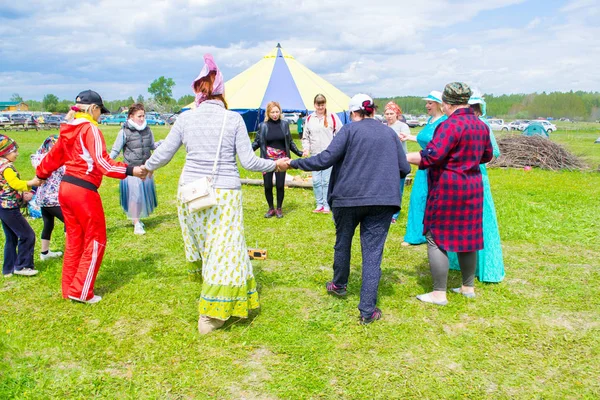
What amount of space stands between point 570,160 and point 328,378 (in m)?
14.5

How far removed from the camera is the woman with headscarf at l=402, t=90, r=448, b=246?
516 centimetres

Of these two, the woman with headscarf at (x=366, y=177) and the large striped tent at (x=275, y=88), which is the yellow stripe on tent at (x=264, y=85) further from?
the woman with headscarf at (x=366, y=177)

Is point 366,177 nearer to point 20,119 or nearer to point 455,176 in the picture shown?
point 455,176

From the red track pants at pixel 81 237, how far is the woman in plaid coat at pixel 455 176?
2854 mm

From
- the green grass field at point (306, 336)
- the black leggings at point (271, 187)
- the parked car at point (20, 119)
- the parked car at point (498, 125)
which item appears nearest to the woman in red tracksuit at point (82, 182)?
the green grass field at point (306, 336)

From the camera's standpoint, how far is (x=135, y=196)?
675cm

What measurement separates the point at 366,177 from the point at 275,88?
17.3 metres

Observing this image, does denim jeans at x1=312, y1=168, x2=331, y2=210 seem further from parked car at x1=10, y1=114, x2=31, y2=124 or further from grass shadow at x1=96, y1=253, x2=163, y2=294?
parked car at x1=10, y1=114, x2=31, y2=124

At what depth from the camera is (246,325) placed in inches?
156

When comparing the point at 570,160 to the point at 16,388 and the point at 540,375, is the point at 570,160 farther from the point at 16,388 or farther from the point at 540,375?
the point at 16,388

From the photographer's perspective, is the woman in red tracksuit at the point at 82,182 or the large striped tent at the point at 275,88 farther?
the large striped tent at the point at 275,88

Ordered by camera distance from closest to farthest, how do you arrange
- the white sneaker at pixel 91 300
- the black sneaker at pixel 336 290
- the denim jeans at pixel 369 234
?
1. the denim jeans at pixel 369 234
2. the white sneaker at pixel 91 300
3. the black sneaker at pixel 336 290

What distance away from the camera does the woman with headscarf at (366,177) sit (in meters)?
3.69

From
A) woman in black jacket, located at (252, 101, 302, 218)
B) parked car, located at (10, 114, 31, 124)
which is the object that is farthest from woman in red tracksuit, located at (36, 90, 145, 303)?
parked car, located at (10, 114, 31, 124)
